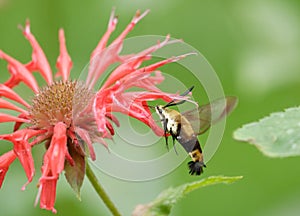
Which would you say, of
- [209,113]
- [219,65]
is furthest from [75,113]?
[219,65]

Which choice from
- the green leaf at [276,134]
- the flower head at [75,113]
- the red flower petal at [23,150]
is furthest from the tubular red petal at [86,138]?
the green leaf at [276,134]

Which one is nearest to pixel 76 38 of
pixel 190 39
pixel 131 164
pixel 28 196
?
pixel 190 39

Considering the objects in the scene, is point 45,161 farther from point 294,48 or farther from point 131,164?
point 294,48

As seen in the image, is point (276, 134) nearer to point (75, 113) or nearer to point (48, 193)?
point (48, 193)

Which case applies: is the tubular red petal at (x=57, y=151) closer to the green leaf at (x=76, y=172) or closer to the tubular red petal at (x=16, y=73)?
the green leaf at (x=76, y=172)

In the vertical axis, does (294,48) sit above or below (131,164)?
above

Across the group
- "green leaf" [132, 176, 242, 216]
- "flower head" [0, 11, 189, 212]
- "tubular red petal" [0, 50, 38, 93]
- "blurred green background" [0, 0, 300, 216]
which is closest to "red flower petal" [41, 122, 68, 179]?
"flower head" [0, 11, 189, 212]

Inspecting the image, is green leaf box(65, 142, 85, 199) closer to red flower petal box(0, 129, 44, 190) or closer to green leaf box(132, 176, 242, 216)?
red flower petal box(0, 129, 44, 190)
